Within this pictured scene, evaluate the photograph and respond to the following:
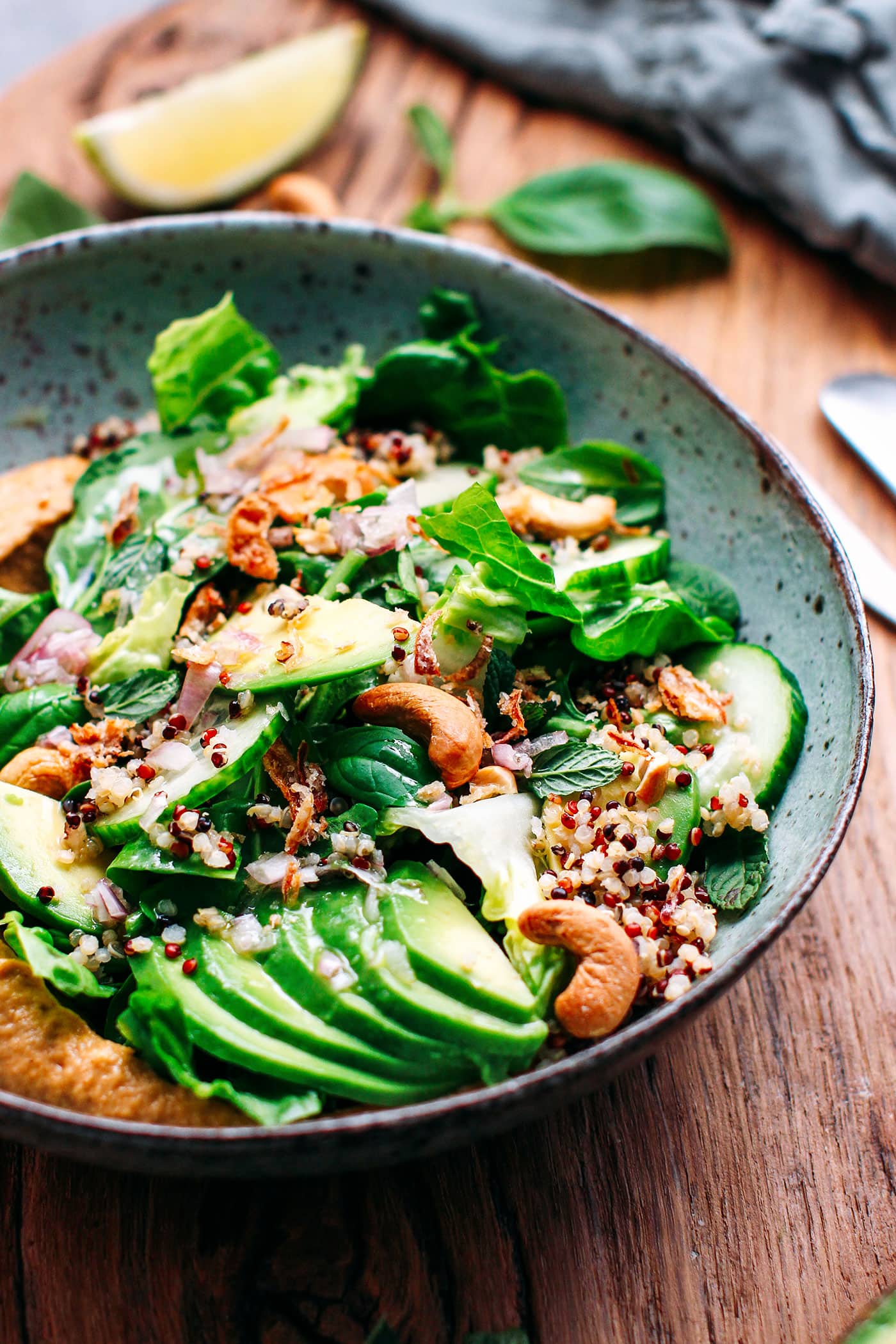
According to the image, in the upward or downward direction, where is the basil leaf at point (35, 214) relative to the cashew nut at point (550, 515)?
downward

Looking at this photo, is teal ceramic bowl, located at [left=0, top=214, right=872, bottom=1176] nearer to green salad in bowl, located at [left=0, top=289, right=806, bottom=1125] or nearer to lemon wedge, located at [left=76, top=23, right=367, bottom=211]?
green salad in bowl, located at [left=0, top=289, right=806, bottom=1125]

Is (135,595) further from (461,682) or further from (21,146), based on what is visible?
(21,146)

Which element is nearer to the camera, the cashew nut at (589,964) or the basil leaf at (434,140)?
the cashew nut at (589,964)

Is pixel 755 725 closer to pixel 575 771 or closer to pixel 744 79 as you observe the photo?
pixel 575 771

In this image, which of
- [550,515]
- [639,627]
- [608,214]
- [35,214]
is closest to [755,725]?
[639,627]

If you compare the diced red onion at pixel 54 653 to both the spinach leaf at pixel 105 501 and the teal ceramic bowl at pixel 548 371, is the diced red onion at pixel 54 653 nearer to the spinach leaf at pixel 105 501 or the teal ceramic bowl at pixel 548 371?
the spinach leaf at pixel 105 501

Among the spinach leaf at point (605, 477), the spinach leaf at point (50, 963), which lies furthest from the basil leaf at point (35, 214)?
the spinach leaf at point (50, 963)

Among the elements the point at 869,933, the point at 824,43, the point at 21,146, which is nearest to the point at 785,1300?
the point at 869,933
